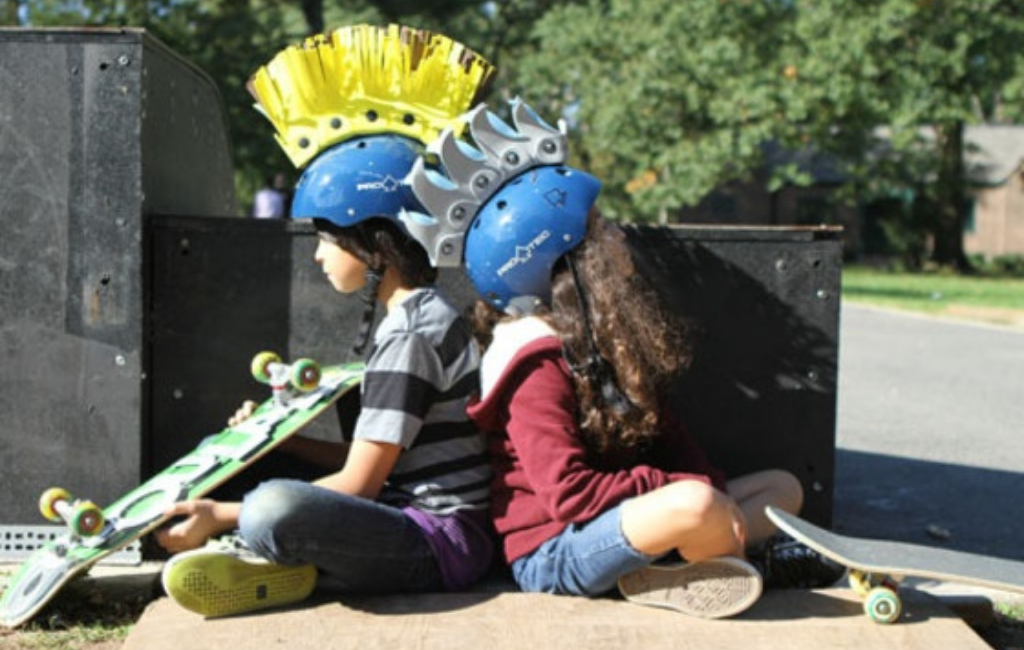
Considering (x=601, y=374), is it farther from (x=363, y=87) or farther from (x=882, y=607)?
(x=363, y=87)

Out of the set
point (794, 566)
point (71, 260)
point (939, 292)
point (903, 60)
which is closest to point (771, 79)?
point (903, 60)

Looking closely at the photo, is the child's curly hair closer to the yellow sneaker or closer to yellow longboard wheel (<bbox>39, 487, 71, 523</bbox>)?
the yellow sneaker

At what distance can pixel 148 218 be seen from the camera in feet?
15.5

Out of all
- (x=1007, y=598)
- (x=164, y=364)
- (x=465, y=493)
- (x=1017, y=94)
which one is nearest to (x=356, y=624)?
(x=465, y=493)

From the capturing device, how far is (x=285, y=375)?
13.8 feet

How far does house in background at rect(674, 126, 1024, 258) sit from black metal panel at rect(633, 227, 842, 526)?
45855 millimetres

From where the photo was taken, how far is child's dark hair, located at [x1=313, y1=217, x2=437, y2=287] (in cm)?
393

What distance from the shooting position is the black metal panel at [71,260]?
4.59 meters

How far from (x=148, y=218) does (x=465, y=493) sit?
5.31 ft

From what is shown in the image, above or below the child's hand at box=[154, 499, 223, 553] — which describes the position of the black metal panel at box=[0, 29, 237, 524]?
above

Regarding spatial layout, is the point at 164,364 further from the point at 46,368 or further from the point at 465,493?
the point at 465,493

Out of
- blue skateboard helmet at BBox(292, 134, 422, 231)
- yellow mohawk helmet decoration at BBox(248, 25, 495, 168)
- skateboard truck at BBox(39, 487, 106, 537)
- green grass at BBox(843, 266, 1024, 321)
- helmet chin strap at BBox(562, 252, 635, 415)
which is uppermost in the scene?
yellow mohawk helmet decoration at BBox(248, 25, 495, 168)

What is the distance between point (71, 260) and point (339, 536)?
165 cm

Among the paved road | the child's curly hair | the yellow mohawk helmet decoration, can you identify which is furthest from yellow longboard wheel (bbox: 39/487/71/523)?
the paved road
